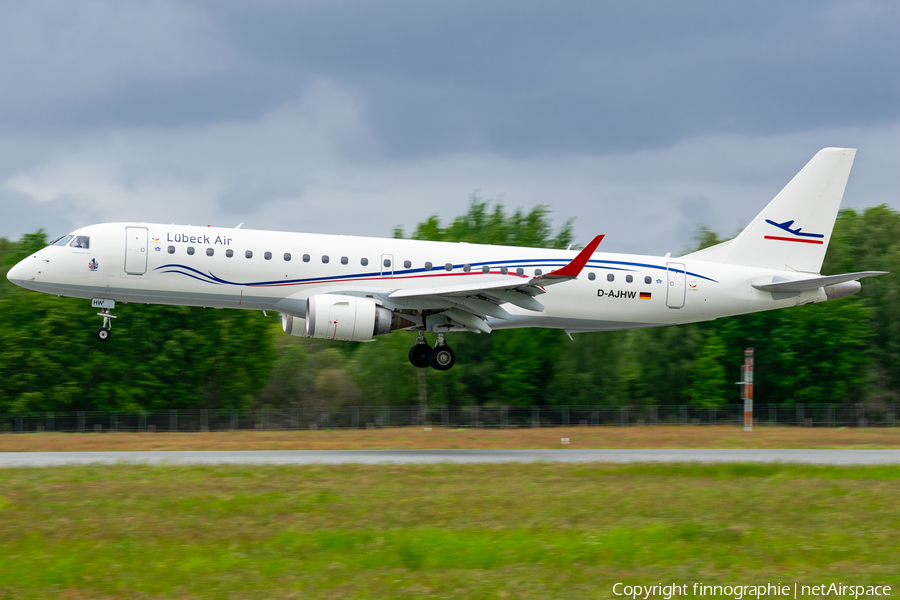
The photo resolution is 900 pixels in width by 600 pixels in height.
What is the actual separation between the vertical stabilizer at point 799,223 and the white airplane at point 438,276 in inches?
1.5

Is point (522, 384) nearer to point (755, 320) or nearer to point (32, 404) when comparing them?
point (755, 320)

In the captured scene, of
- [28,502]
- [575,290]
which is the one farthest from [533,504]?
[575,290]

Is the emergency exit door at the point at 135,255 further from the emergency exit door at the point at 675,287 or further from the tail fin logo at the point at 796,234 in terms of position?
the tail fin logo at the point at 796,234

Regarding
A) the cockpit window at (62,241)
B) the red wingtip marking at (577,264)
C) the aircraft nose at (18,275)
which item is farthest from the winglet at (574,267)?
the aircraft nose at (18,275)

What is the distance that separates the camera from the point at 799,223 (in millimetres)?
33469

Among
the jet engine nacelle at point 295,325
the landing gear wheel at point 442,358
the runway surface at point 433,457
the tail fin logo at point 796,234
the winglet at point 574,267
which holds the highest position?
the tail fin logo at point 796,234

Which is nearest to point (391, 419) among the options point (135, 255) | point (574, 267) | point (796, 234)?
point (796, 234)

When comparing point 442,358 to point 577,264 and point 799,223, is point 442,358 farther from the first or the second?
point 799,223

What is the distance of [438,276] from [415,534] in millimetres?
15233

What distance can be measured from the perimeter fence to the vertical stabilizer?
63.1 ft

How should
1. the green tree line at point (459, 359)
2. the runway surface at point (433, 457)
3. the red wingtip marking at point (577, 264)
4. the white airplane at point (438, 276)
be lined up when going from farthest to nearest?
the green tree line at point (459, 359), the white airplane at point (438, 276), the red wingtip marking at point (577, 264), the runway surface at point (433, 457)

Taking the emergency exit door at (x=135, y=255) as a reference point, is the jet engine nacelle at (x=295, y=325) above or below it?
below

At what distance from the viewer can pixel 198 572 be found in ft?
39.9

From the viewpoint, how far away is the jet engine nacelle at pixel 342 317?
2644 centimetres
